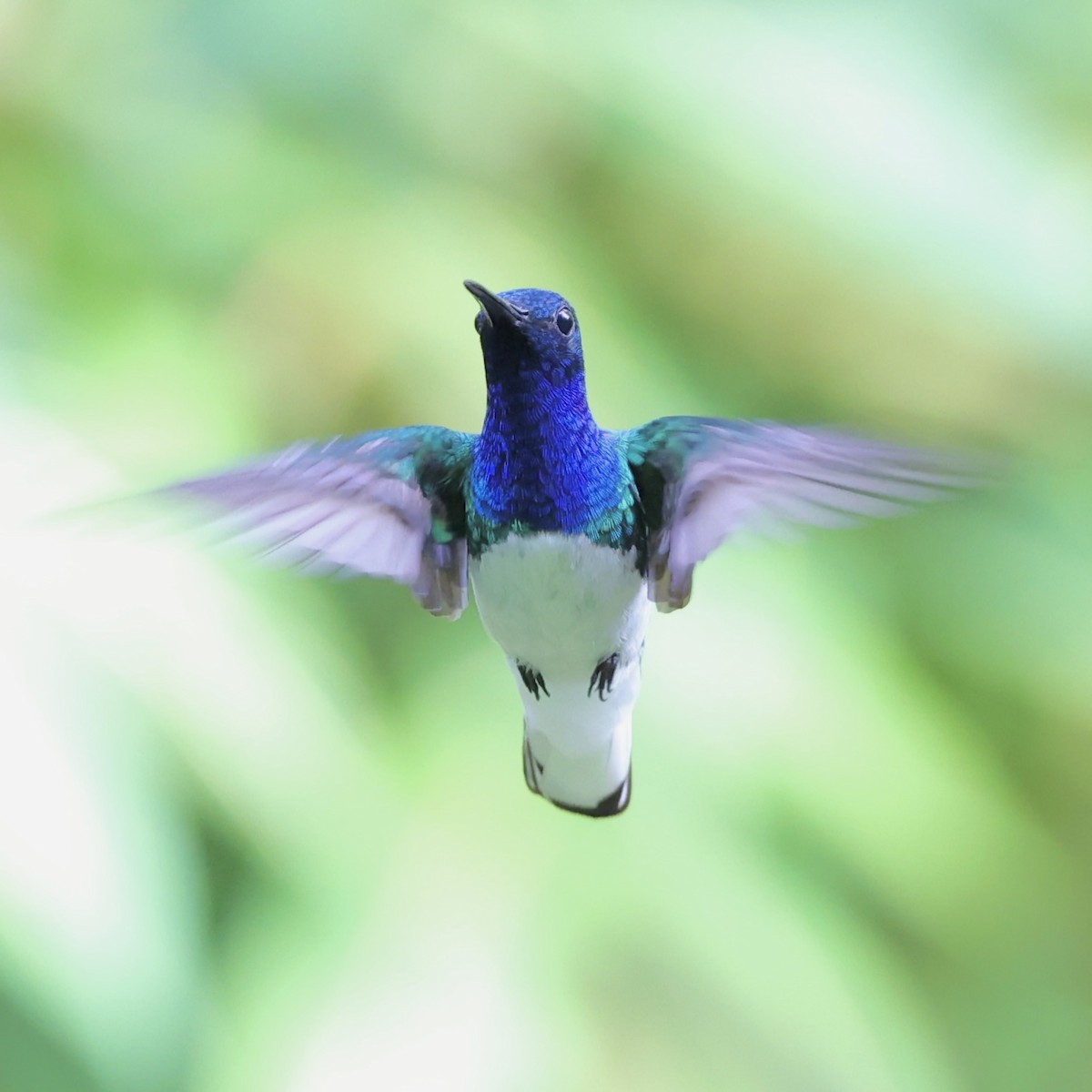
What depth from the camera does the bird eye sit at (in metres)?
0.62

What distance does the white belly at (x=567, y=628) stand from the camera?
67cm

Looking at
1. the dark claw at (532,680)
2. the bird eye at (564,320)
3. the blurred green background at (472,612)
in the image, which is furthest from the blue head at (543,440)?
the blurred green background at (472,612)

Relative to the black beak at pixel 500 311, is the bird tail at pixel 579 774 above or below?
below

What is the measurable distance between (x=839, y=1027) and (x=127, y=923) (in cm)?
66

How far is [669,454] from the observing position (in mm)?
664

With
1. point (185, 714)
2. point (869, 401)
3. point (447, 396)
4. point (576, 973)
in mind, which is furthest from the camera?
point (869, 401)

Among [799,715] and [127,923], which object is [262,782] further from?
[799,715]

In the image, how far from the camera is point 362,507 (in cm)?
68

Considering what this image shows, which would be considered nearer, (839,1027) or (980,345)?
(839,1027)

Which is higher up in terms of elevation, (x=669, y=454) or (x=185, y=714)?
Result: (x=669, y=454)

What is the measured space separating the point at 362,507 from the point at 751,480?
0.21 m

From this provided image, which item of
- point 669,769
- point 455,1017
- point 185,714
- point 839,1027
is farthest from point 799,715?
point 185,714

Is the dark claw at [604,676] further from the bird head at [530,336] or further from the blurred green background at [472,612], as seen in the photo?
the blurred green background at [472,612]

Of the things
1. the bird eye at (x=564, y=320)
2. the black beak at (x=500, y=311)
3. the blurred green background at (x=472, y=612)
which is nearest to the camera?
the black beak at (x=500, y=311)
